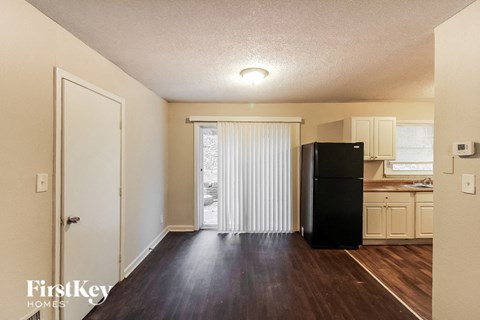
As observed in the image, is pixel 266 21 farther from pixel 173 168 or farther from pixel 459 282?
pixel 173 168

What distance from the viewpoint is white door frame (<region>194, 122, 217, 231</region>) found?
408cm

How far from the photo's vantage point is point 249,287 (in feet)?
7.66

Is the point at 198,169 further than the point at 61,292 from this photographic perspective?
Yes

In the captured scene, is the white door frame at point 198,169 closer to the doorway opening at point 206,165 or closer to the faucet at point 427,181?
the doorway opening at point 206,165

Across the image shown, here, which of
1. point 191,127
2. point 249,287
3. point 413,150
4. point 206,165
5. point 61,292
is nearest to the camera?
point 61,292

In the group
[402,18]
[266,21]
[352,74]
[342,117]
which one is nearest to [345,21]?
[402,18]

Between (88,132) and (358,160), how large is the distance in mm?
3382

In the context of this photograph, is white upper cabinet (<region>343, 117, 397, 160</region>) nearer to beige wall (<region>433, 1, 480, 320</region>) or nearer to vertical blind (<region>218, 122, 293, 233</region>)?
vertical blind (<region>218, 122, 293, 233</region>)

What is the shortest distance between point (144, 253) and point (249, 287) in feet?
5.13

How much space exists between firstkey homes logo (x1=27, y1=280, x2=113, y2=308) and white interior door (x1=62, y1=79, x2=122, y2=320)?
3 cm

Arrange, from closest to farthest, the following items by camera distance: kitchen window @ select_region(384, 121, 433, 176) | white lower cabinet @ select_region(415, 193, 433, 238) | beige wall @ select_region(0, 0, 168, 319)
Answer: beige wall @ select_region(0, 0, 168, 319) < white lower cabinet @ select_region(415, 193, 433, 238) < kitchen window @ select_region(384, 121, 433, 176)

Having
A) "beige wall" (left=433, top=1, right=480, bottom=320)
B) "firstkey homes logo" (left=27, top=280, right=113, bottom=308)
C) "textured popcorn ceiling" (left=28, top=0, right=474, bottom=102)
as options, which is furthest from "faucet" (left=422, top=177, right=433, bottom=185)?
"firstkey homes logo" (left=27, top=280, right=113, bottom=308)

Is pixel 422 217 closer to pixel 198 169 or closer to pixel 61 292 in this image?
pixel 198 169

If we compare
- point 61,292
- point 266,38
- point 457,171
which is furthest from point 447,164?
point 61,292
